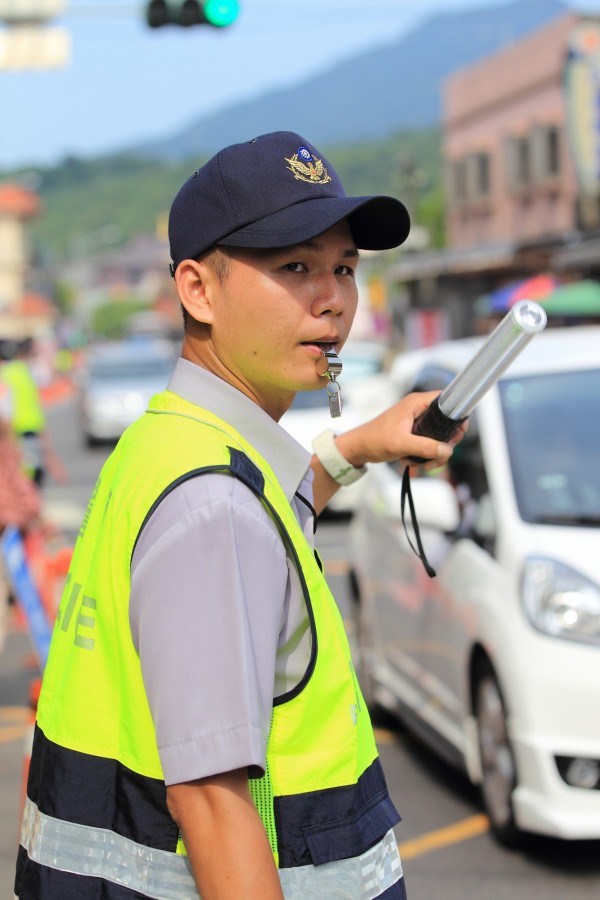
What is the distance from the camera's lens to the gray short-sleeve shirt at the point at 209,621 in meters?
1.58

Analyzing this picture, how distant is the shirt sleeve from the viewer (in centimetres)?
158

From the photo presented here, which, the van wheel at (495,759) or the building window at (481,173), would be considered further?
the building window at (481,173)

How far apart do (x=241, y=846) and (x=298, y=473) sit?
1.74ft

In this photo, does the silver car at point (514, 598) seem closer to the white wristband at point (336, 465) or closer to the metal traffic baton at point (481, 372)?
the white wristband at point (336, 465)

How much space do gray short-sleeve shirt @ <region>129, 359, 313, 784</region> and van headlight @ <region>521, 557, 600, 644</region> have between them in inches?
117

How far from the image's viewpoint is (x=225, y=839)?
1.58 meters

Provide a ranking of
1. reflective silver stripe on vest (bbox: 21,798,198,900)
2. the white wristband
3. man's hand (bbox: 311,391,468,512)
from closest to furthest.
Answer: reflective silver stripe on vest (bbox: 21,798,198,900) < man's hand (bbox: 311,391,468,512) < the white wristband

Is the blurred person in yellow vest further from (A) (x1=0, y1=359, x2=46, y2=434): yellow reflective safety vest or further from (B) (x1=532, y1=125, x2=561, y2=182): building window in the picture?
(B) (x1=532, y1=125, x2=561, y2=182): building window

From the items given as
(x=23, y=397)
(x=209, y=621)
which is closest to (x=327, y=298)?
(x=209, y=621)

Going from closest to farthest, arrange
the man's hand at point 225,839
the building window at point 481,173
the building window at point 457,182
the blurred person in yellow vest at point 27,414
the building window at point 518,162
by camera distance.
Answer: the man's hand at point 225,839, the blurred person in yellow vest at point 27,414, the building window at point 518,162, the building window at point 481,173, the building window at point 457,182

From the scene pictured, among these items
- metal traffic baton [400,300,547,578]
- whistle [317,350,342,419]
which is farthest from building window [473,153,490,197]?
whistle [317,350,342,419]

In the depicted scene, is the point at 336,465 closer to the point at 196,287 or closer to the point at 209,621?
the point at 196,287

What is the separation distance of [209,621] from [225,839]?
9.4 inches

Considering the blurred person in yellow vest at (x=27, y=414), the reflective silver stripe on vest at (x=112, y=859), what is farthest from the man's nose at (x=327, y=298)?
the blurred person in yellow vest at (x=27, y=414)
